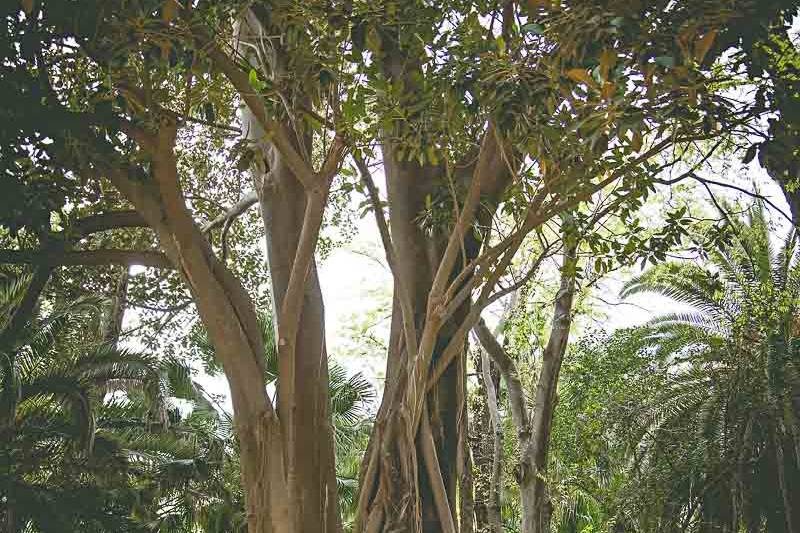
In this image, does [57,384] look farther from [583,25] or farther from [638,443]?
[583,25]

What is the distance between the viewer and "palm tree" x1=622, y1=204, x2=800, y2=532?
10422mm

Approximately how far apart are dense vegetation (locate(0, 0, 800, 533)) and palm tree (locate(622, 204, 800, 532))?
0.12 feet

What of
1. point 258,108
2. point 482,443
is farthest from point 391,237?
point 482,443

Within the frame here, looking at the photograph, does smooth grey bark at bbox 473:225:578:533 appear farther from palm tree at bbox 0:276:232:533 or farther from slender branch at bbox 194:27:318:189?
slender branch at bbox 194:27:318:189

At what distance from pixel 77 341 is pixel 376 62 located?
286 inches

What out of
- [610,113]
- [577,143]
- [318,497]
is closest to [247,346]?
[318,497]

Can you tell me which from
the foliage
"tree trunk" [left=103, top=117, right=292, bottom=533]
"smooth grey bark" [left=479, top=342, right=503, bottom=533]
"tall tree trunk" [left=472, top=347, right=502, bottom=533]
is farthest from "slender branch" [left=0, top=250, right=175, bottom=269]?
"tall tree trunk" [left=472, top=347, right=502, bottom=533]

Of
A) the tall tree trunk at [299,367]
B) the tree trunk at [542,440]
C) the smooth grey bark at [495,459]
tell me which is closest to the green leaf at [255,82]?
the tall tree trunk at [299,367]

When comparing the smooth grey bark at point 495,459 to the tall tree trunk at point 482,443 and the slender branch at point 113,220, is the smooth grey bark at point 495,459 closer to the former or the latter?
the tall tree trunk at point 482,443

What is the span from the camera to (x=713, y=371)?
11.3 m

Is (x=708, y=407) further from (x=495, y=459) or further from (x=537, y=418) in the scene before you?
(x=495, y=459)

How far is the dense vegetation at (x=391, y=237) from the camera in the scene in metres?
3.97

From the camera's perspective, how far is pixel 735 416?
34.7ft

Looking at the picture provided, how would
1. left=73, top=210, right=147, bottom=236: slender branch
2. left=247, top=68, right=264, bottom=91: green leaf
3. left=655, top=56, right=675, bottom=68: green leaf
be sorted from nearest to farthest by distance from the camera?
1. left=655, top=56, right=675, bottom=68: green leaf
2. left=247, top=68, right=264, bottom=91: green leaf
3. left=73, top=210, right=147, bottom=236: slender branch
